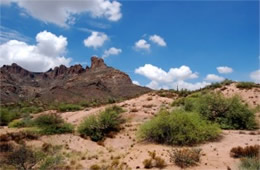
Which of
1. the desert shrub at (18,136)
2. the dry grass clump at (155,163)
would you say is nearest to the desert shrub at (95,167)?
the dry grass clump at (155,163)

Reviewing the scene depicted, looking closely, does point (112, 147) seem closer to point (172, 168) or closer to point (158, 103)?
point (172, 168)

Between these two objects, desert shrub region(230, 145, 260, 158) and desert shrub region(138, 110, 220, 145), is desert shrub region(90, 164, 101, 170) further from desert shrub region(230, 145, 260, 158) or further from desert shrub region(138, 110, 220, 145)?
desert shrub region(230, 145, 260, 158)

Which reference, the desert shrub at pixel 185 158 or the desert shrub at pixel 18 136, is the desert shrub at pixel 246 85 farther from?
the desert shrub at pixel 18 136

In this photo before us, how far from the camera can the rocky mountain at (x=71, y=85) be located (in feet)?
254

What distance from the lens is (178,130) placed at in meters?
15.2

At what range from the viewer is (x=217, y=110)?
754 inches

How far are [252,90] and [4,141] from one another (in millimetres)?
25795

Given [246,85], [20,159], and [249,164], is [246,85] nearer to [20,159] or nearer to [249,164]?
[249,164]

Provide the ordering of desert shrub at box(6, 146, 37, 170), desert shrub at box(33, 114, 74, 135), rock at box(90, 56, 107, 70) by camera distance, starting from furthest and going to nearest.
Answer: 1. rock at box(90, 56, 107, 70)
2. desert shrub at box(33, 114, 74, 135)
3. desert shrub at box(6, 146, 37, 170)

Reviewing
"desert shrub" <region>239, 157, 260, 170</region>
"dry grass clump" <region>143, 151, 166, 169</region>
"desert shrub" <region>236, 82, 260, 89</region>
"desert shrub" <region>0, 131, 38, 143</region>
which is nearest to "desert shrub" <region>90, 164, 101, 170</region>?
"dry grass clump" <region>143, 151, 166, 169</region>

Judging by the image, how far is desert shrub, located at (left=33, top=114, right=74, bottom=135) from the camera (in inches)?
755

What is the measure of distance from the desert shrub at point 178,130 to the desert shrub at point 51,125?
669cm

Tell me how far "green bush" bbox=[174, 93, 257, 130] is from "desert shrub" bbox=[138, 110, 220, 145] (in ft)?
10.4

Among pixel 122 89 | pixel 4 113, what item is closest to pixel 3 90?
pixel 122 89
